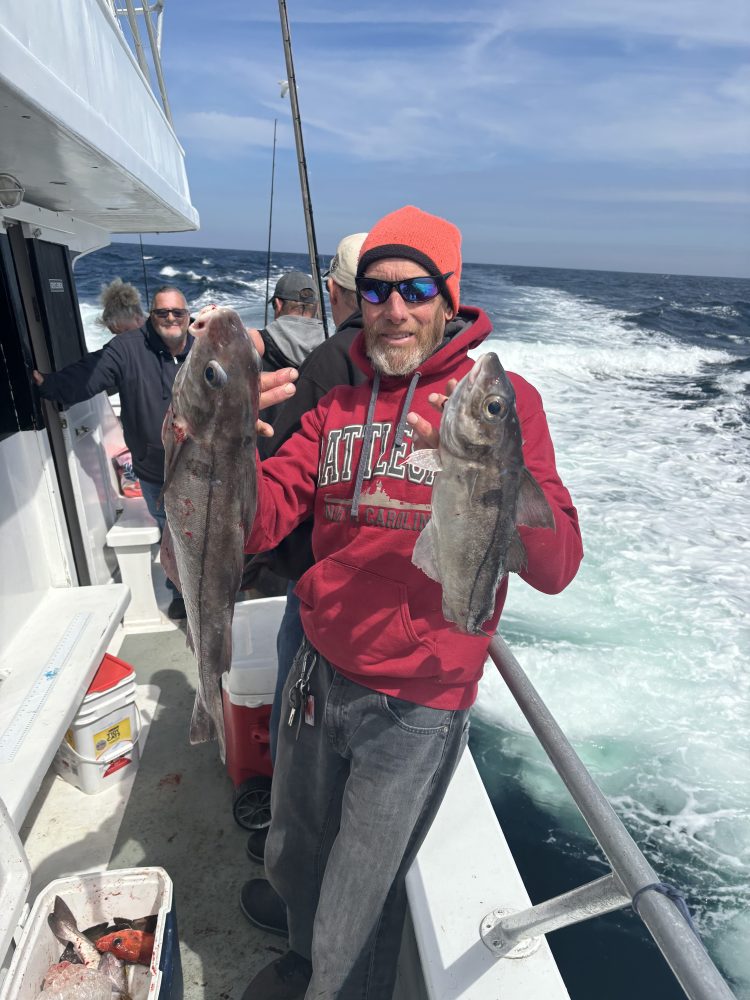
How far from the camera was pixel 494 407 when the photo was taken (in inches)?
60.7

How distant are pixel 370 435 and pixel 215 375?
65 cm

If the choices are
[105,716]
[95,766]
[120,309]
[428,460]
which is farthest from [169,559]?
[120,309]

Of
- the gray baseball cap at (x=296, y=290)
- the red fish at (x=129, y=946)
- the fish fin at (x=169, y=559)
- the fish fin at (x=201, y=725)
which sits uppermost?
the gray baseball cap at (x=296, y=290)

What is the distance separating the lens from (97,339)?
560 inches

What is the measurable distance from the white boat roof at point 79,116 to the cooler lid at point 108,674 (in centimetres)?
267

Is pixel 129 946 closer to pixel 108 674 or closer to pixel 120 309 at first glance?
pixel 108 674

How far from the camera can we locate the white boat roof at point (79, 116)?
212 centimetres

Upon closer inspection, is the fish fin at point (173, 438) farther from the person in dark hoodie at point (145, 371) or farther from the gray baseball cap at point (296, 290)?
the person in dark hoodie at point (145, 371)

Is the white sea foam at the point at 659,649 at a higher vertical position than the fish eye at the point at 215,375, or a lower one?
lower

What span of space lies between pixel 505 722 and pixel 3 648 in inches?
160

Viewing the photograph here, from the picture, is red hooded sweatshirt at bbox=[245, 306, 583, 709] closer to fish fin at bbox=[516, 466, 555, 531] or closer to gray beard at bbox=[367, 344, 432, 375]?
gray beard at bbox=[367, 344, 432, 375]

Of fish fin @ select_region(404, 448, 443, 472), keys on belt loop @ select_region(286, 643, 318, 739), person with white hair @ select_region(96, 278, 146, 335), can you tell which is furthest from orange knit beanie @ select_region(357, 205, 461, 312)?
person with white hair @ select_region(96, 278, 146, 335)

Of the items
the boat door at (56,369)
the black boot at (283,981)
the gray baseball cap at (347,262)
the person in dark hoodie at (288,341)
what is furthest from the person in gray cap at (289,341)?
the black boot at (283,981)

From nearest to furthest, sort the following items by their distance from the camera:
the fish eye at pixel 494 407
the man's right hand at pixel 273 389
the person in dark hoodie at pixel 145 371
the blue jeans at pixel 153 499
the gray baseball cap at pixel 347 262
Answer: the fish eye at pixel 494 407 → the man's right hand at pixel 273 389 → the gray baseball cap at pixel 347 262 → the person in dark hoodie at pixel 145 371 → the blue jeans at pixel 153 499
